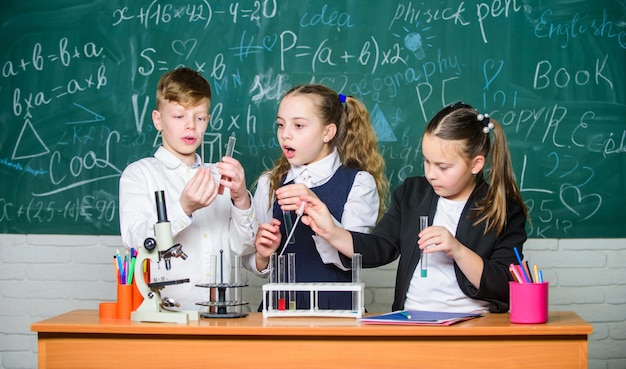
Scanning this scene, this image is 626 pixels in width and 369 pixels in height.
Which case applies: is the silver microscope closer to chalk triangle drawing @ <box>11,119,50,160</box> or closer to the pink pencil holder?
the pink pencil holder

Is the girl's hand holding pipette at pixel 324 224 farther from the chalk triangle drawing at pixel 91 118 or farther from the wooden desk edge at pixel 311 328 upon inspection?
the chalk triangle drawing at pixel 91 118

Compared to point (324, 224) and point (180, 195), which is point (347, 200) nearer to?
point (324, 224)

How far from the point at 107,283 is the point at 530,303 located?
247 centimetres

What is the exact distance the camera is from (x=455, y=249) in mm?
2227

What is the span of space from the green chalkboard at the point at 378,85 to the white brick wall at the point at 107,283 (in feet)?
0.27

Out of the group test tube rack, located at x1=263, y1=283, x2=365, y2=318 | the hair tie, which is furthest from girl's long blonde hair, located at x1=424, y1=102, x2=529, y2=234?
test tube rack, located at x1=263, y1=283, x2=365, y2=318

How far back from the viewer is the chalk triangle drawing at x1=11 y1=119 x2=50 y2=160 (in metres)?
3.91

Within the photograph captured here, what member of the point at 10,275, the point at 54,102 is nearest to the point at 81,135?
the point at 54,102

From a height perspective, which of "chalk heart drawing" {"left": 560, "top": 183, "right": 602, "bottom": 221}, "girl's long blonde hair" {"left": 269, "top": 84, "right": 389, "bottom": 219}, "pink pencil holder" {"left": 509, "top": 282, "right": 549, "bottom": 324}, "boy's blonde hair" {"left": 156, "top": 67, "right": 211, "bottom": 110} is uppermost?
"boy's blonde hair" {"left": 156, "top": 67, "right": 211, "bottom": 110}

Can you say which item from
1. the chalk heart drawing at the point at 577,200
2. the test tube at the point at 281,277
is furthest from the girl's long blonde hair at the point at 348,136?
the chalk heart drawing at the point at 577,200

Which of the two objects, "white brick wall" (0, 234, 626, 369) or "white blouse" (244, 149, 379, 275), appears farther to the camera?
"white brick wall" (0, 234, 626, 369)

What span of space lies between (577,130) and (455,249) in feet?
6.19

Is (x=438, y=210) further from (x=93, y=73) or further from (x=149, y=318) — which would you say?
(x=93, y=73)

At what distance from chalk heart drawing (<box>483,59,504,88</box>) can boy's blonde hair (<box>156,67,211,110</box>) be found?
168 cm
